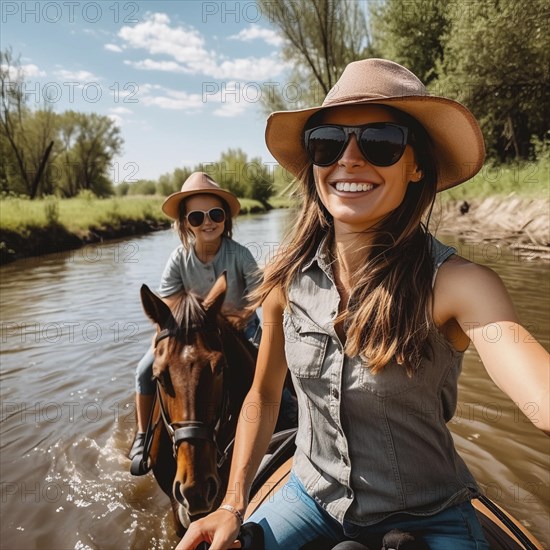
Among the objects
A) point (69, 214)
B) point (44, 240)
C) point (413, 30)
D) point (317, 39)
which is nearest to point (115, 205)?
point (69, 214)

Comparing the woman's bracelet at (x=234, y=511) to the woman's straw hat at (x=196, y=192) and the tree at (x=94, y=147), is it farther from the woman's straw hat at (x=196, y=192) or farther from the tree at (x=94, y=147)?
the tree at (x=94, y=147)

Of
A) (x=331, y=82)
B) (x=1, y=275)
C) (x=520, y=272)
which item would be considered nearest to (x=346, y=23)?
(x=331, y=82)

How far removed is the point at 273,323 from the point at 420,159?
30.7 inches

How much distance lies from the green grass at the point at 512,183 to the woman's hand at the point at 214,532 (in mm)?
13545

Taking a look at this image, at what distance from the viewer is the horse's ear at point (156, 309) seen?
8.40 ft

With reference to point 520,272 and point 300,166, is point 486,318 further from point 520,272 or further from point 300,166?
point 520,272

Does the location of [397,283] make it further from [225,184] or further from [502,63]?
[225,184]

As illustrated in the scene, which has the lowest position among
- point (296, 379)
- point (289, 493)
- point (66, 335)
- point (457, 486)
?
point (66, 335)

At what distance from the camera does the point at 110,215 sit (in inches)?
1030

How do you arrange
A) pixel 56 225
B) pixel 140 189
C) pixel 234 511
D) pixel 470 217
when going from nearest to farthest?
pixel 234 511 → pixel 470 217 → pixel 56 225 → pixel 140 189

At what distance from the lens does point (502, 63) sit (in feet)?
47.3

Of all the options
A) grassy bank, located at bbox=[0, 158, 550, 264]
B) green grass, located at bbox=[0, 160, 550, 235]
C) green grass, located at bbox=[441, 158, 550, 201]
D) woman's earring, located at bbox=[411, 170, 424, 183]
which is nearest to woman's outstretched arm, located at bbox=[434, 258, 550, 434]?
woman's earring, located at bbox=[411, 170, 424, 183]

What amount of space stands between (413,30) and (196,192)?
20.4m

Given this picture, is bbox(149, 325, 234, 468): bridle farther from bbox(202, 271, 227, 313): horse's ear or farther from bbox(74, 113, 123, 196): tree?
bbox(74, 113, 123, 196): tree
